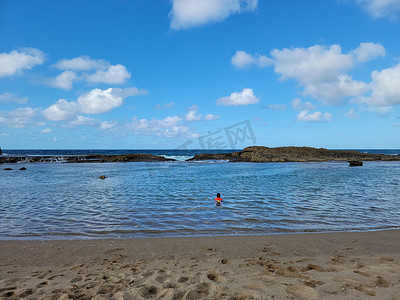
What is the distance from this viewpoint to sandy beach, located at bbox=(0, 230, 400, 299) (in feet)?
13.7

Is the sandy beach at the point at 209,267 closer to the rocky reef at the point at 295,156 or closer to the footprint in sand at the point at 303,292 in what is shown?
the footprint in sand at the point at 303,292

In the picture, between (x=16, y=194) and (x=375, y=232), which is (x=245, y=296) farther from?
(x=16, y=194)

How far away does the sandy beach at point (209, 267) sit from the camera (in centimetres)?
417

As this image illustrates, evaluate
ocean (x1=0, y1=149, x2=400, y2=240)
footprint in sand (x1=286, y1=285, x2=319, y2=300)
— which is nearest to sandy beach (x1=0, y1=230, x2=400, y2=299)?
footprint in sand (x1=286, y1=285, x2=319, y2=300)

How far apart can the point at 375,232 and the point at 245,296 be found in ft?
20.8

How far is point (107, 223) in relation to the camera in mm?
9492

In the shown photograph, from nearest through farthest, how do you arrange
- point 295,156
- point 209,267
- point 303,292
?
point 303,292
point 209,267
point 295,156

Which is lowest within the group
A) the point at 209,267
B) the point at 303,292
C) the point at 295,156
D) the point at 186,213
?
the point at 186,213

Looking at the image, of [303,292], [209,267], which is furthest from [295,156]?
[303,292]

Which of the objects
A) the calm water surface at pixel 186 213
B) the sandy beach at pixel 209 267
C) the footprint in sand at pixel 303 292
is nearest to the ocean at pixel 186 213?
the calm water surface at pixel 186 213

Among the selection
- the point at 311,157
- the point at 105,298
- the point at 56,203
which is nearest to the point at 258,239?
the point at 105,298

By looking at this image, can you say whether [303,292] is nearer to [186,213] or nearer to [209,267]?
[209,267]

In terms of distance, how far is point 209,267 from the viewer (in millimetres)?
5383

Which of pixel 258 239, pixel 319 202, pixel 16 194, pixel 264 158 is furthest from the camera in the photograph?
pixel 264 158
